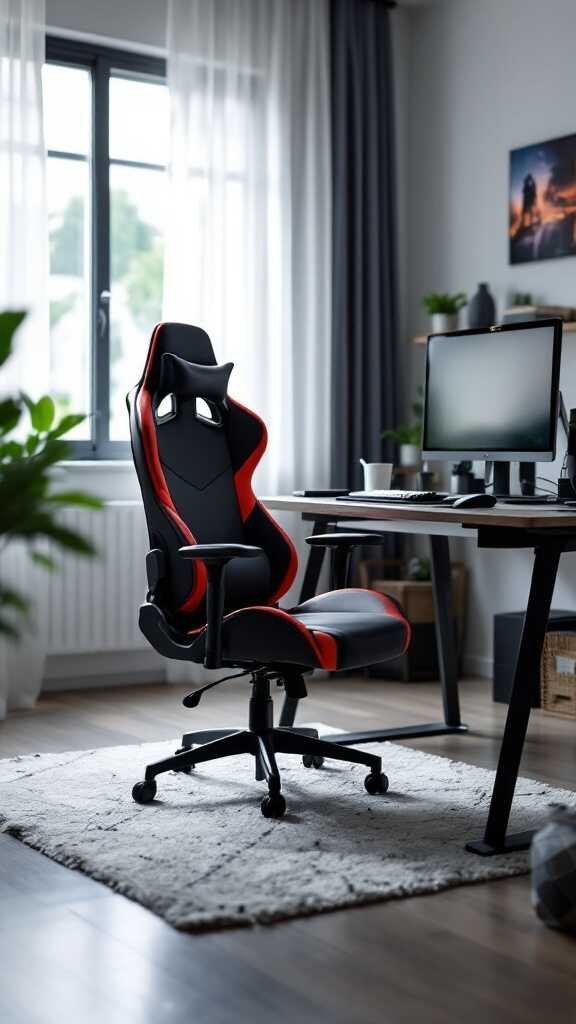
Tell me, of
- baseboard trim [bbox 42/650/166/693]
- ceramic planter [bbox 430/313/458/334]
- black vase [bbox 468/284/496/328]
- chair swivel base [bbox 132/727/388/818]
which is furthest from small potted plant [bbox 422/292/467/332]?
chair swivel base [bbox 132/727/388/818]

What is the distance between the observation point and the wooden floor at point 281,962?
2.03 meters

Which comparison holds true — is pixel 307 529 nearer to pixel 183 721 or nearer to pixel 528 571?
pixel 528 571

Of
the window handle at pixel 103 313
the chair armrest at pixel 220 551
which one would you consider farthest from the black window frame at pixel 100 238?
the chair armrest at pixel 220 551

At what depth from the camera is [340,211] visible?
17.8ft

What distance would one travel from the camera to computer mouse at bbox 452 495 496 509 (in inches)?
128

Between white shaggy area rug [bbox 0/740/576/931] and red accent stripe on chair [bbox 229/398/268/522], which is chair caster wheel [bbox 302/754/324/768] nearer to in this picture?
white shaggy area rug [bbox 0/740/576/931]

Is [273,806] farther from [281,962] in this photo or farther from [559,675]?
[559,675]

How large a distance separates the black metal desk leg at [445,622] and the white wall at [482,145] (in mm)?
878

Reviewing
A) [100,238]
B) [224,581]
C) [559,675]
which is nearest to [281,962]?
[224,581]

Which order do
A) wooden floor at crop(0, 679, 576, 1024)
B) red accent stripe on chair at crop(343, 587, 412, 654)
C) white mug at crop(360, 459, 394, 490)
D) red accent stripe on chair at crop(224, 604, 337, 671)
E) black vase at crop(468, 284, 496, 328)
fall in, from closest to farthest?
1. wooden floor at crop(0, 679, 576, 1024)
2. red accent stripe on chair at crop(224, 604, 337, 671)
3. red accent stripe on chair at crop(343, 587, 412, 654)
4. white mug at crop(360, 459, 394, 490)
5. black vase at crop(468, 284, 496, 328)

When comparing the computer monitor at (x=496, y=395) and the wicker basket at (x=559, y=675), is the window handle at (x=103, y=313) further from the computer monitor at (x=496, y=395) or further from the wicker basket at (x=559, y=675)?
the wicker basket at (x=559, y=675)

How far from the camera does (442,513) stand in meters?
3.13

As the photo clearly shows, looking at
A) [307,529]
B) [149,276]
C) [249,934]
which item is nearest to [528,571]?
[307,529]

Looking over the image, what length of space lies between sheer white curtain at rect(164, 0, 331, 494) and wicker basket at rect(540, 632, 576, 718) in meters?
1.28
